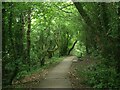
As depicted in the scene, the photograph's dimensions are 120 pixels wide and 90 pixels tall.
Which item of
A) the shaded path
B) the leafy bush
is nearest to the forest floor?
the shaded path

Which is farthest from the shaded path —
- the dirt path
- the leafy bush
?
the leafy bush

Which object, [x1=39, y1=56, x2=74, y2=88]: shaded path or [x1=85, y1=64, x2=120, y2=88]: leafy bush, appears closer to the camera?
[x1=85, y1=64, x2=120, y2=88]: leafy bush

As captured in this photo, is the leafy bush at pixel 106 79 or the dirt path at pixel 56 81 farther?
the dirt path at pixel 56 81

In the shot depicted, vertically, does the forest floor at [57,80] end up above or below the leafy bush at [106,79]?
below

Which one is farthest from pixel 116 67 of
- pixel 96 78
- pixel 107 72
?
pixel 96 78

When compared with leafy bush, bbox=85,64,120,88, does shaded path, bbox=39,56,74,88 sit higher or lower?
lower

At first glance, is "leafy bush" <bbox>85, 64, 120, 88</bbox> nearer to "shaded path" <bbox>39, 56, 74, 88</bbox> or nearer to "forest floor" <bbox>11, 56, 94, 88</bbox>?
"forest floor" <bbox>11, 56, 94, 88</bbox>

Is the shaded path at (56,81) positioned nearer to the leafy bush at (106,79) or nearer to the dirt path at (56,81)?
the dirt path at (56,81)

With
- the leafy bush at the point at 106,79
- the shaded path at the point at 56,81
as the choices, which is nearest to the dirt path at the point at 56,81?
the shaded path at the point at 56,81

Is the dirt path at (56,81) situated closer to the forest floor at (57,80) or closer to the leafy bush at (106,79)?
the forest floor at (57,80)

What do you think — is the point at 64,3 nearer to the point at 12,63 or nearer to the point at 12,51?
the point at 12,51

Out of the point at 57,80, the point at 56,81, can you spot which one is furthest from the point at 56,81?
the point at 57,80

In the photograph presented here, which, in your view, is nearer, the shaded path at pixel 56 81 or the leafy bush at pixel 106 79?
the leafy bush at pixel 106 79

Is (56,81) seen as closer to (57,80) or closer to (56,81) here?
(56,81)
